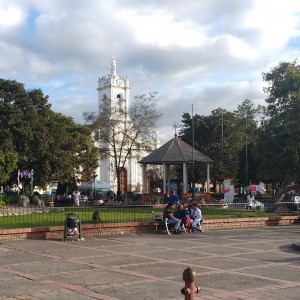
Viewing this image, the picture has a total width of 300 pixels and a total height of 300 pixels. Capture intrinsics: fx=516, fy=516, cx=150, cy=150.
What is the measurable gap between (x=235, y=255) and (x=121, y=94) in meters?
74.7

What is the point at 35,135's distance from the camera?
147 feet

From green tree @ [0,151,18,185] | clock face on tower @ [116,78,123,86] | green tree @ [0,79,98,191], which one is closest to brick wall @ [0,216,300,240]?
green tree @ [0,151,18,185]

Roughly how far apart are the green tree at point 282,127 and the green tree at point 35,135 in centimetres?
2172

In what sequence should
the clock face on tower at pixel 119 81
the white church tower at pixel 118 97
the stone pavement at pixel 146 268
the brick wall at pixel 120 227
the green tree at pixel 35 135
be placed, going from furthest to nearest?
1. the clock face on tower at pixel 119 81
2. the white church tower at pixel 118 97
3. the green tree at pixel 35 135
4. the brick wall at pixel 120 227
5. the stone pavement at pixel 146 268

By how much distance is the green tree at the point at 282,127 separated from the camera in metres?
27.9

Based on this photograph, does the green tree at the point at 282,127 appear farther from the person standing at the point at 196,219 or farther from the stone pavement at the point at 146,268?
the stone pavement at the point at 146,268

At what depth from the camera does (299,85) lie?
28.9 metres

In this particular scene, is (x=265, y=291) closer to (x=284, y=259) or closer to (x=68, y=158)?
(x=284, y=259)

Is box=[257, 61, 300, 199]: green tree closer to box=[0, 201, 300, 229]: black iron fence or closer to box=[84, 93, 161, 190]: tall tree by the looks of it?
box=[0, 201, 300, 229]: black iron fence

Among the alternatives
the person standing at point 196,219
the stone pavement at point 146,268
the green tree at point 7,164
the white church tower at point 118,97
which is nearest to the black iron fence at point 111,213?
the person standing at point 196,219

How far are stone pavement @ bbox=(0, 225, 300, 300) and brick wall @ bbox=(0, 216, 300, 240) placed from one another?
0.73m

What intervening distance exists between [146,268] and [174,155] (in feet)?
91.4

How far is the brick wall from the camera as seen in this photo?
16.5 m

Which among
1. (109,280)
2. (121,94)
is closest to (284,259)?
(109,280)
